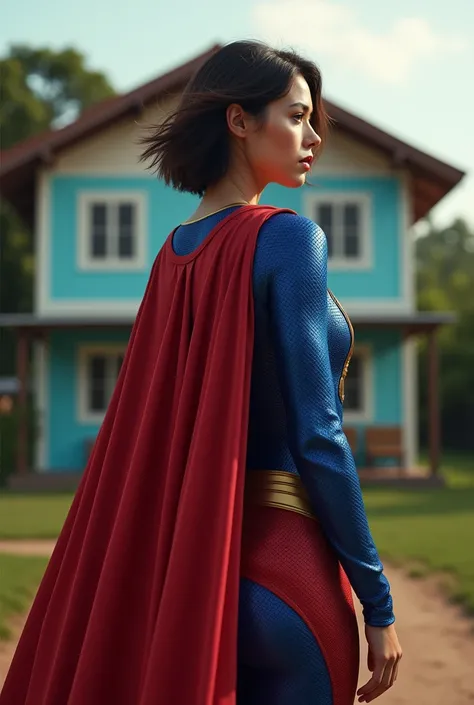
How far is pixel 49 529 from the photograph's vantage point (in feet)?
40.5

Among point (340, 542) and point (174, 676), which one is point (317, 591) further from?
point (174, 676)

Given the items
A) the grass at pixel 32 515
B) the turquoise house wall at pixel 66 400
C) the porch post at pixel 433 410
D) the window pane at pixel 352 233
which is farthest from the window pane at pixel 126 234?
the porch post at pixel 433 410

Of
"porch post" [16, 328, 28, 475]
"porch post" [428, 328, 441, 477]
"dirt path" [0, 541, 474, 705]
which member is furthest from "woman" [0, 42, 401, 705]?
"porch post" [16, 328, 28, 475]

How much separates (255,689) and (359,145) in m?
20.9

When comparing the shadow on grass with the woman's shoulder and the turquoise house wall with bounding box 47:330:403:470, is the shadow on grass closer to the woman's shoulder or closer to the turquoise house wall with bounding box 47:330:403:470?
the turquoise house wall with bounding box 47:330:403:470

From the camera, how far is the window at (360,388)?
73.0ft

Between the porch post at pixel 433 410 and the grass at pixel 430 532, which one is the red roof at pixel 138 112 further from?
the grass at pixel 430 532

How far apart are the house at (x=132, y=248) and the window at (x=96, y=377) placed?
3cm

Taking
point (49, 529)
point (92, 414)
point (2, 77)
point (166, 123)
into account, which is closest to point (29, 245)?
point (2, 77)

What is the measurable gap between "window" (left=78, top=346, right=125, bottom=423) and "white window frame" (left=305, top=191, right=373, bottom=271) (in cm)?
505

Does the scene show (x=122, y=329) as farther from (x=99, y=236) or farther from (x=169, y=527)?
(x=169, y=527)

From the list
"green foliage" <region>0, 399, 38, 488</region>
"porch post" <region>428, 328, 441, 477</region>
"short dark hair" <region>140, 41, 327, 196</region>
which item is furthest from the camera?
"green foliage" <region>0, 399, 38, 488</region>

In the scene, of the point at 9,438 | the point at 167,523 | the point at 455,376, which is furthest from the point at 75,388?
the point at 167,523

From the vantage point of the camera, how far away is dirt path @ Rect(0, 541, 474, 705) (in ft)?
17.7
